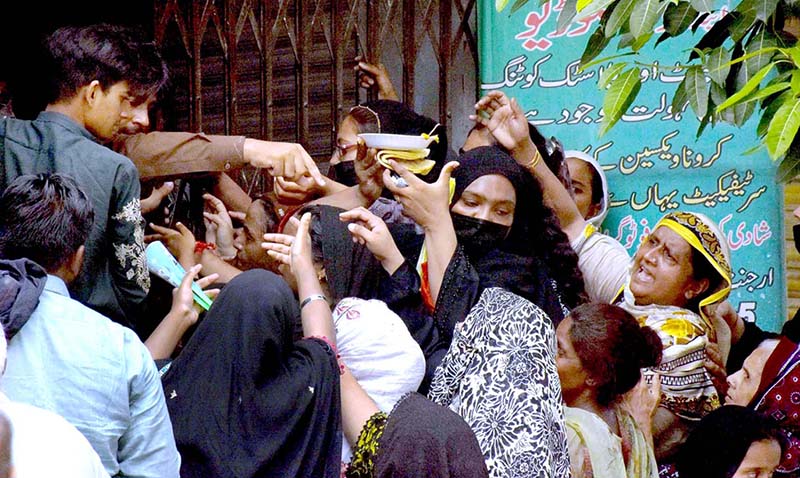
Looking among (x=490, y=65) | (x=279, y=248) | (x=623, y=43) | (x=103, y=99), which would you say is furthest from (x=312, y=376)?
(x=490, y=65)

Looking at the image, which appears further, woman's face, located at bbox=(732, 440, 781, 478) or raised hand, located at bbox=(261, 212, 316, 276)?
woman's face, located at bbox=(732, 440, 781, 478)

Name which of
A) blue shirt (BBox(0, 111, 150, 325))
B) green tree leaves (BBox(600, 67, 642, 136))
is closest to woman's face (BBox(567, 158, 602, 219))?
green tree leaves (BBox(600, 67, 642, 136))

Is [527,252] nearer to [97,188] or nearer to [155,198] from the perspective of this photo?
[155,198]

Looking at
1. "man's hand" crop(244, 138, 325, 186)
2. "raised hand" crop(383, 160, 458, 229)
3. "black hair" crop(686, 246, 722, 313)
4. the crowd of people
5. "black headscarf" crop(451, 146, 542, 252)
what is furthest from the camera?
"black hair" crop(686, 246, 722, 313)

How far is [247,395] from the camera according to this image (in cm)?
336

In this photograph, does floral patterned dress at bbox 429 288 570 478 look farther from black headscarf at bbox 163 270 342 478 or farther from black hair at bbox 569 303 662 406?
black headscarf at bbox 163 270 342 478

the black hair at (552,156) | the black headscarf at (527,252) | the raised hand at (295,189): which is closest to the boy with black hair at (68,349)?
the raised hand at (295,189)

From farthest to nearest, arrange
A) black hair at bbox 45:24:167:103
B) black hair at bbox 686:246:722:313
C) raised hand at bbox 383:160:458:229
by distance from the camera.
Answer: black hair at bbox 686:246:722:313
raised hand at bbox 383:160:458:229
black hair at bbox 45:24:167:103

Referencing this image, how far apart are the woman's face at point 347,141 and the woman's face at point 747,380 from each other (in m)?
1.61

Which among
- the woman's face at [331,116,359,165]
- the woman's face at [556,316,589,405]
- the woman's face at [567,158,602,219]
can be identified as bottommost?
the woman's face at [556,316,589,405]

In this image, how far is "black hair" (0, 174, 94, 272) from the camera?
10.2ft

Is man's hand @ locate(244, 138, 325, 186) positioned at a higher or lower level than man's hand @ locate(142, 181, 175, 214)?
higher

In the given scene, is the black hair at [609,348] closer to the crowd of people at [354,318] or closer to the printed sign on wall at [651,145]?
the crowd of people at [354,318]

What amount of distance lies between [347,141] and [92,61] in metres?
1.51
